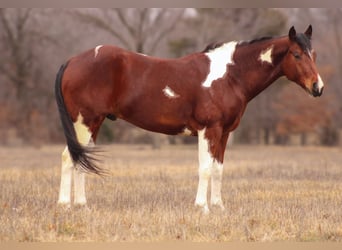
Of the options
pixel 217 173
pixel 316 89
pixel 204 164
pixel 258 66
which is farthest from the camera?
pixel 258 66

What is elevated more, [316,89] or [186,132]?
[316,89]

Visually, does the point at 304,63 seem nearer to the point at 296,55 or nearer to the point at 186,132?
the point at 296,55

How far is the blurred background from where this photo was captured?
116ft

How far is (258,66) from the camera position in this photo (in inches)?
387

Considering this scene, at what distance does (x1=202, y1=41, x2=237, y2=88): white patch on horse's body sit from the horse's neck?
0.41 feet

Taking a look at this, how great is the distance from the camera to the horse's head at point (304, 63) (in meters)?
9.30

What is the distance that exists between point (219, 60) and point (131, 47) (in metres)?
25.4

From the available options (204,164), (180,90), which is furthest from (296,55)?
(204,164)

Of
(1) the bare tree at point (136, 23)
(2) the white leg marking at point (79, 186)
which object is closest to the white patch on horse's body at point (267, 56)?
(2) the white leg marking at point (79, 186)

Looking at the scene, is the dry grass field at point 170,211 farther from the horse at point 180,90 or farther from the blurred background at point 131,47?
the blurred background at point 131,47

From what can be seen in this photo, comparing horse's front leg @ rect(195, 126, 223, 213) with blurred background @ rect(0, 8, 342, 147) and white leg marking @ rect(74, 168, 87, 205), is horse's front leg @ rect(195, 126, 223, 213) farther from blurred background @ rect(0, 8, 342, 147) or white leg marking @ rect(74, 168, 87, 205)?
blurred background @ rect(0, 8, 342, 147)

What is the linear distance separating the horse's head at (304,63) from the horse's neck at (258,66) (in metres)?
0.26

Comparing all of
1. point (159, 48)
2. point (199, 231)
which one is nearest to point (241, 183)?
point (199, 231)

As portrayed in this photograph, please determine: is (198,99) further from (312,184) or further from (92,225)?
(312,184)
